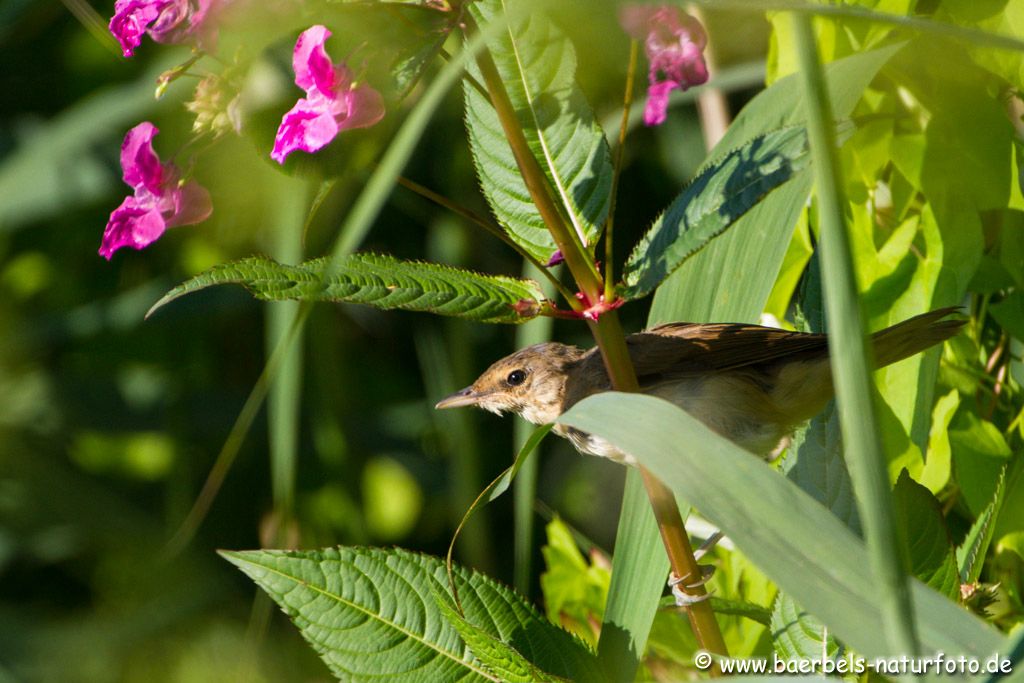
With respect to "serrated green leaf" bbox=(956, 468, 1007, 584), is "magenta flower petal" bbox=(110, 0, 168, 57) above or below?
above

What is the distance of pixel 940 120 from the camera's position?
151 centimetres

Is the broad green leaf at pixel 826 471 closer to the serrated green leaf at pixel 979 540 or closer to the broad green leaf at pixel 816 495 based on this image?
the broad green leaf at pixel 816 495

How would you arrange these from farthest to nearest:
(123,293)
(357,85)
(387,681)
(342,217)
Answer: (123,293) < (342,217) < (387,681) < (357,85)

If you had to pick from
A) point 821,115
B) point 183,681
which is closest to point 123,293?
point 183,681

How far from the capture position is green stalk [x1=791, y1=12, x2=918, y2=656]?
0.67 m

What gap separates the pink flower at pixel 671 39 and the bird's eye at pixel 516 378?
0.95 metres

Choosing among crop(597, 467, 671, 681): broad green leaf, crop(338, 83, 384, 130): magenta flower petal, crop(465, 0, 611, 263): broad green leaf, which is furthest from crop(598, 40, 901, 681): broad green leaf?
crop(338, 83, 384, 130): magenta flower petal

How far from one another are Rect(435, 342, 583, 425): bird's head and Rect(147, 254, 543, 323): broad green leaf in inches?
38.9

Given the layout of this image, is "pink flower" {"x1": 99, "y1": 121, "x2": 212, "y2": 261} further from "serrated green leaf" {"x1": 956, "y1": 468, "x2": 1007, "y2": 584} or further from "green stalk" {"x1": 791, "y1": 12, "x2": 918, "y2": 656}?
"serrated green leaf" {"x1": 956, "y1": 468, "x2": 1007, "y2": 584}

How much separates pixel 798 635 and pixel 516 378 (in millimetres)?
1002

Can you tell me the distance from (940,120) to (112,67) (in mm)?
2351

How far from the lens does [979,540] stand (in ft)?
4.17

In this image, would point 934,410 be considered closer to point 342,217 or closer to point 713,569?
point 713,569

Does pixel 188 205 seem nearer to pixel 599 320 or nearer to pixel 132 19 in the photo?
pixel 132 19
